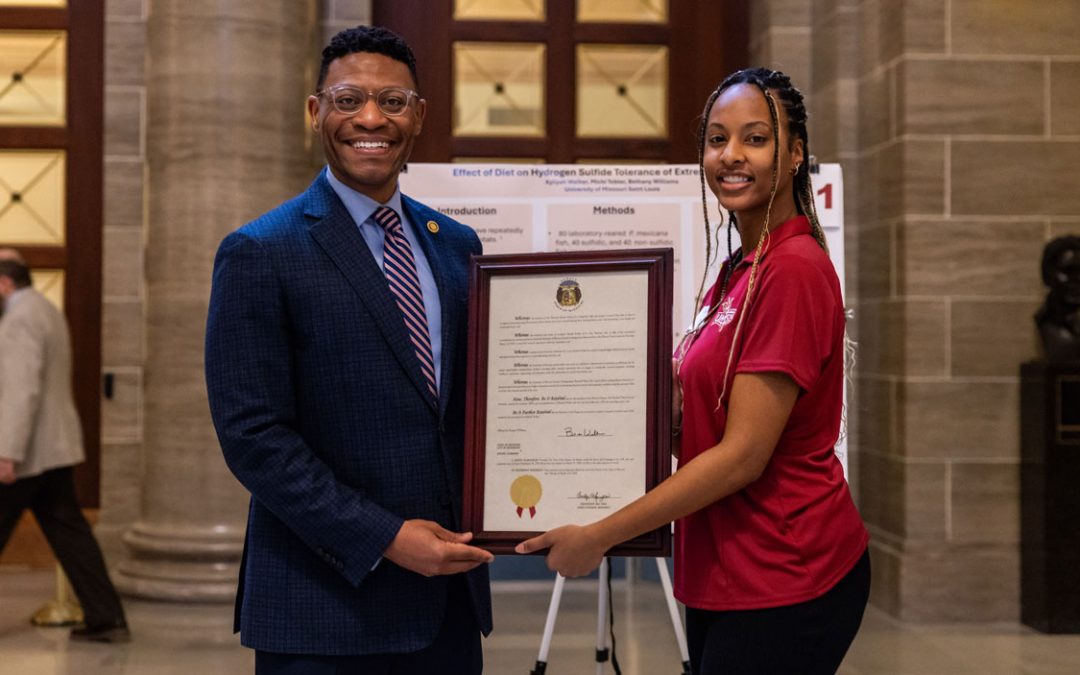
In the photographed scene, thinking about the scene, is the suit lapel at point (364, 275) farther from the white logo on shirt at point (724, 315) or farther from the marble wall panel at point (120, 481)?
the marble wall panel at point (120, 481)

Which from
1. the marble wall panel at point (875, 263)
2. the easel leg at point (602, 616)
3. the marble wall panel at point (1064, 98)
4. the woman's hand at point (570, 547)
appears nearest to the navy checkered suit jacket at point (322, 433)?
the woman's hand at point (570, 547)

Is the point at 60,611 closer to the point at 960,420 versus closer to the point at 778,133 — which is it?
the point at 960,420

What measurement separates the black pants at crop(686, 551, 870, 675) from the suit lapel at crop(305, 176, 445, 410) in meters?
0.68

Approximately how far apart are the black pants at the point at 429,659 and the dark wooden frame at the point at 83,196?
626 centimetres

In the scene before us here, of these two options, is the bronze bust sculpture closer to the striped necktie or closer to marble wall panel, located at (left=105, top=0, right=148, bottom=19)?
the striped necktie

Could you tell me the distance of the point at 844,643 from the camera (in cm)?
235

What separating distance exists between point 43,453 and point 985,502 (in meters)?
4.84

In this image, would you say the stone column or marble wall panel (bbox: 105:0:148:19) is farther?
marble wall panel (bbox: 105:0:148:19)

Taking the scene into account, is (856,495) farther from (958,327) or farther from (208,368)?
(208,368)

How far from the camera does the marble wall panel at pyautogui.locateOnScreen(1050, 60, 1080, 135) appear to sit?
Answer: 22.8 feet

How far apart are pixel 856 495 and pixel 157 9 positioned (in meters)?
4.84
